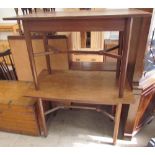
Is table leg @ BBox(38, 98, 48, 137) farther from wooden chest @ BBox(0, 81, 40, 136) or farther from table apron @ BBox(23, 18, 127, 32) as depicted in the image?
table apron @ BBox(23, 18, 127, 32)

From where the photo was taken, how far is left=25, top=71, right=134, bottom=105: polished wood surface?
4.41 feet

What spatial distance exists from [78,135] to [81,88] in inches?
25.5

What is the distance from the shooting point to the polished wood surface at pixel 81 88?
4.41 ft

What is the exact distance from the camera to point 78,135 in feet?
6.00

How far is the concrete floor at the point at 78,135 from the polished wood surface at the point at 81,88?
2.05 feet

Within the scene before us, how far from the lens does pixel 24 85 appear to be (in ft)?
6.19

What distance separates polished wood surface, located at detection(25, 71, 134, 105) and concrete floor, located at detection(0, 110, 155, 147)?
2.05ft

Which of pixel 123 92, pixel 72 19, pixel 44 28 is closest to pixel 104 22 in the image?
pixel 72 19

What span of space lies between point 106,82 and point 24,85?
37.1 inches

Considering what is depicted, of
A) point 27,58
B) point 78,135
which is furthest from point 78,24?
point 78,135

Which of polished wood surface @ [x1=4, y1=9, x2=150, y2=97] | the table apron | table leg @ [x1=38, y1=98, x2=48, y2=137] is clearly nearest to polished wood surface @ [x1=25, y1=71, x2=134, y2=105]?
table leg @ [x1=38, y1=98, x2=48, y2=137]

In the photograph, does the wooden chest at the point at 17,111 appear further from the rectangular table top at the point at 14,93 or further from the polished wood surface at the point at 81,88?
the polished wood surface at the point at 81,88

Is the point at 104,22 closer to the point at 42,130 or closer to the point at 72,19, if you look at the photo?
the point at 72,19
